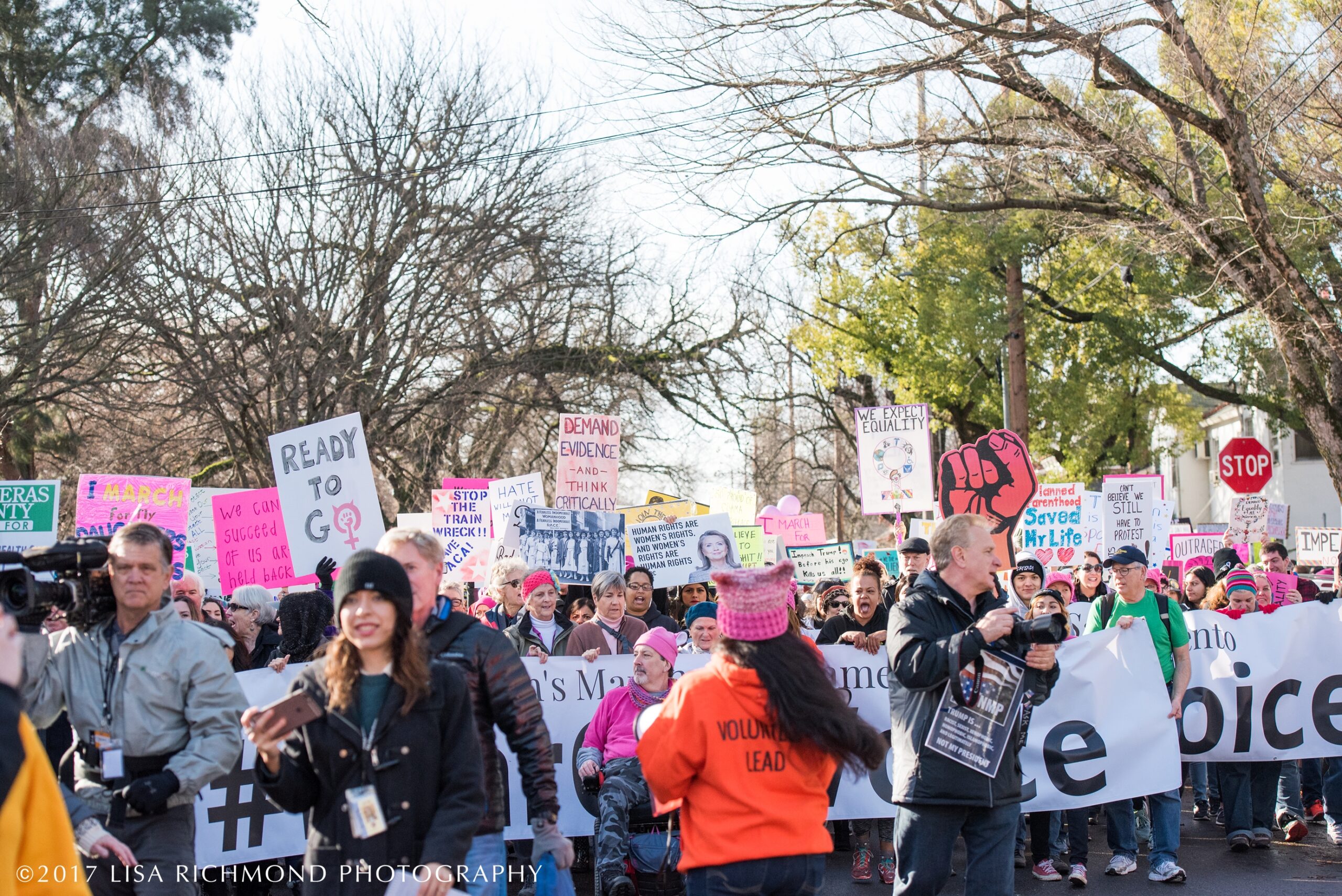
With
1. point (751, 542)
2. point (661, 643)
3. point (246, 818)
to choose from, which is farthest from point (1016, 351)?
point (246, 818)

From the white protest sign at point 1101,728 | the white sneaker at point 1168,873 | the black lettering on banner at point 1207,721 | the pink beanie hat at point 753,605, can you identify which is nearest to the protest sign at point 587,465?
the white protest sign at point 1101,728

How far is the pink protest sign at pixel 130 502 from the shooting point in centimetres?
1383

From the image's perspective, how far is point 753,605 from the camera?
12.1ft

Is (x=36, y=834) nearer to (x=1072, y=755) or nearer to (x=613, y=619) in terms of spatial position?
(x=613, y=619)

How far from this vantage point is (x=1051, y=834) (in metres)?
8.16

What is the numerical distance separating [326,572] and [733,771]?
231 inches

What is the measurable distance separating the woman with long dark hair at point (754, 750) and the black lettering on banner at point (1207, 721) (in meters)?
5.61

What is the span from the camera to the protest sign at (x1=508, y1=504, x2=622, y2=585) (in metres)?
11.6

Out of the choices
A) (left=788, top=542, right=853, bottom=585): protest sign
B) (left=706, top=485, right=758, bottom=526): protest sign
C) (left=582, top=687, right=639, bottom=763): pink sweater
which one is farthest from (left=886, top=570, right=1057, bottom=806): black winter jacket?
(left=706, top=485, right=758, bottom=526): protest sign

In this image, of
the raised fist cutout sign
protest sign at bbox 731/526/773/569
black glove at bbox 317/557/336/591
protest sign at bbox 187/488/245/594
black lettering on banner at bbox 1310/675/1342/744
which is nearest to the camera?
black lettering on banner at bbox 1310/675/1342/744

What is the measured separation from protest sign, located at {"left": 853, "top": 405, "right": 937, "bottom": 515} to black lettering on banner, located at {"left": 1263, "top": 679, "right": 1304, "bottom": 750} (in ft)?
20.4

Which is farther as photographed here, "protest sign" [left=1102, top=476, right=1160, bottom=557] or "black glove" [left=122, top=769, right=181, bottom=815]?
"protest sign" [left=1102, top=476, right=1160, bottom=557]

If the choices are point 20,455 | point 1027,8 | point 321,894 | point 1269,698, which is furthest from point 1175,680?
point 20,455

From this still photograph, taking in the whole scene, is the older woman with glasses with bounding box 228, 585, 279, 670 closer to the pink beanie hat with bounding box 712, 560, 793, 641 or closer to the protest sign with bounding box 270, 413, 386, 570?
the protest sign with bounding box 270, 413, 386, 570
